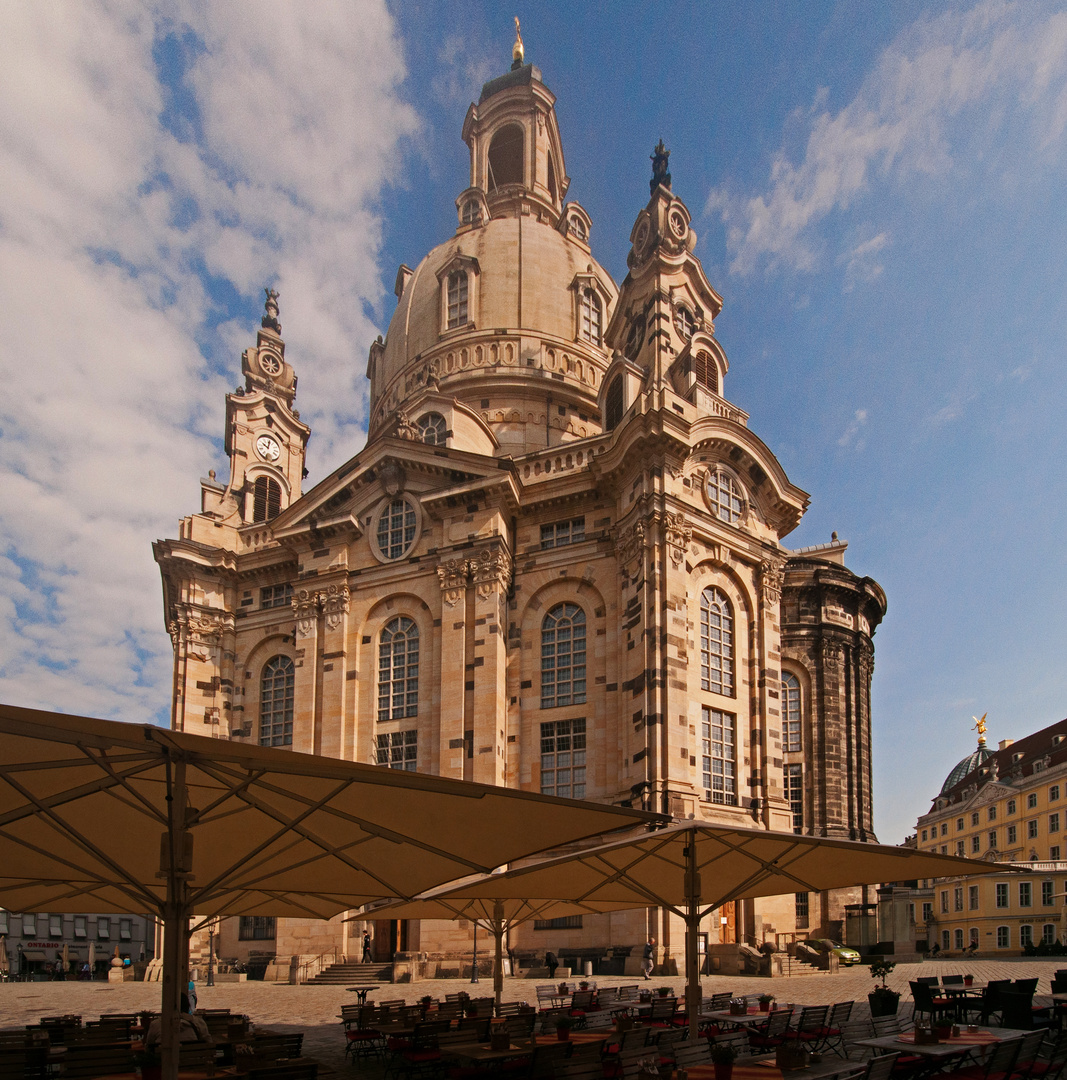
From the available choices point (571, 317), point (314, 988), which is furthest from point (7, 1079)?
point (571, 317)

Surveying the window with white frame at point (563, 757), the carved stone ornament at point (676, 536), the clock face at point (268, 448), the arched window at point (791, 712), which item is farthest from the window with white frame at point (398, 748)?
the arched window at point (791, 712)

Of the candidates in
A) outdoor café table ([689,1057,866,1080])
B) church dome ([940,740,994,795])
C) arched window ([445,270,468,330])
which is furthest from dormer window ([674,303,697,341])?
church dome ([940,740,994,795])

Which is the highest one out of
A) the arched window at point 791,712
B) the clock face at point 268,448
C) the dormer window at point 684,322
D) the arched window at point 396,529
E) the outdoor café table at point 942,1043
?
the dormer window at point 684,322

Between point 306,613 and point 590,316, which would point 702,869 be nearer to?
point 306,613

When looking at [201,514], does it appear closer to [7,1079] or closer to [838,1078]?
[7,1079]

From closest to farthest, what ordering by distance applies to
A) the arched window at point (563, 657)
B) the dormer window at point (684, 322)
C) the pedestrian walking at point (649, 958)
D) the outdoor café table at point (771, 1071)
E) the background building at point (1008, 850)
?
the outdoor café table at point (771, 1071) < the pedestrian walking at point (649, 958) < the arched window at point (563, 657) < the dormer window at point (684, 322) < the background building at point (1008, 850)

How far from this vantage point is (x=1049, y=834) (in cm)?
6731

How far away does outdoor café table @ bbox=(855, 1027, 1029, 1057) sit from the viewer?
39.3ft

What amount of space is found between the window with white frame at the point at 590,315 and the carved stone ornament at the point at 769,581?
800 inches

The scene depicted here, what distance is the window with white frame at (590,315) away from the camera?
178ft

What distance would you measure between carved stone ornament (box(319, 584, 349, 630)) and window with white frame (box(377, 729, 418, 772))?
5225mm

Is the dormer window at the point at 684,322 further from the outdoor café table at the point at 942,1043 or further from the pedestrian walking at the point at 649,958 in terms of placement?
the outdoor café table at the point at 942,1043

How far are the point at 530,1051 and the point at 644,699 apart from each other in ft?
67.6

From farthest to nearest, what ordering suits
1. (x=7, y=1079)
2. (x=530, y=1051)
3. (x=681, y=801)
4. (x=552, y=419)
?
(x=552, y=419) → (x=681, y=801) → (x=530, y=1051) → (x=7, y=1079)
